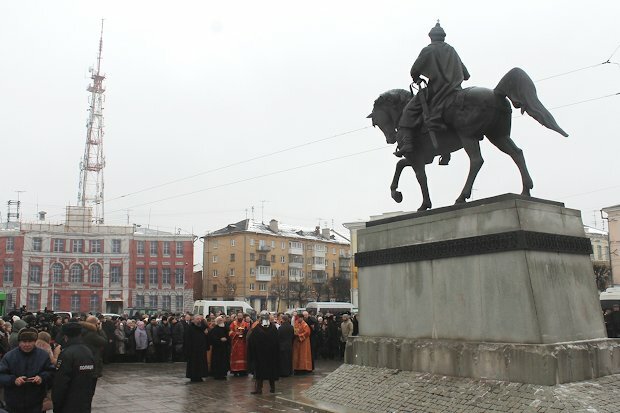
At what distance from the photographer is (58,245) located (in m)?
70.1

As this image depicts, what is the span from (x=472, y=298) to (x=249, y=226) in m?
76.7

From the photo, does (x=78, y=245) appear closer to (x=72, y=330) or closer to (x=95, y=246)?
(x=95, y=246)

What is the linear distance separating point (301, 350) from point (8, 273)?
201 feet

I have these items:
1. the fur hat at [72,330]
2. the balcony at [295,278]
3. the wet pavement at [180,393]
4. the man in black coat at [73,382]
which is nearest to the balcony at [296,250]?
the balcony at [295,278]

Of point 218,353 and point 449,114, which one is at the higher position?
point 449,114

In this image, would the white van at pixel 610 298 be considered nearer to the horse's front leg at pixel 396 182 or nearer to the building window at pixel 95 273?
the horse's front leg at pixel 396 182

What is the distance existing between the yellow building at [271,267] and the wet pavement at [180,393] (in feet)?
202

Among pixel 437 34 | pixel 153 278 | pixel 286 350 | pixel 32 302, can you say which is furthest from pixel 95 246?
pixel 437 34

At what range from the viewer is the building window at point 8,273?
2667 inches

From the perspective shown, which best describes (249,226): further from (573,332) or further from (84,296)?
(573,332)

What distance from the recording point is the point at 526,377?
765cm

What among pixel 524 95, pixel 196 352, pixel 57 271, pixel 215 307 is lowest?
pixel 196 352

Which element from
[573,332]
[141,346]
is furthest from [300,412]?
[141,346]

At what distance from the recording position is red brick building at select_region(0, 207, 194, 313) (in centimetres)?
6819
